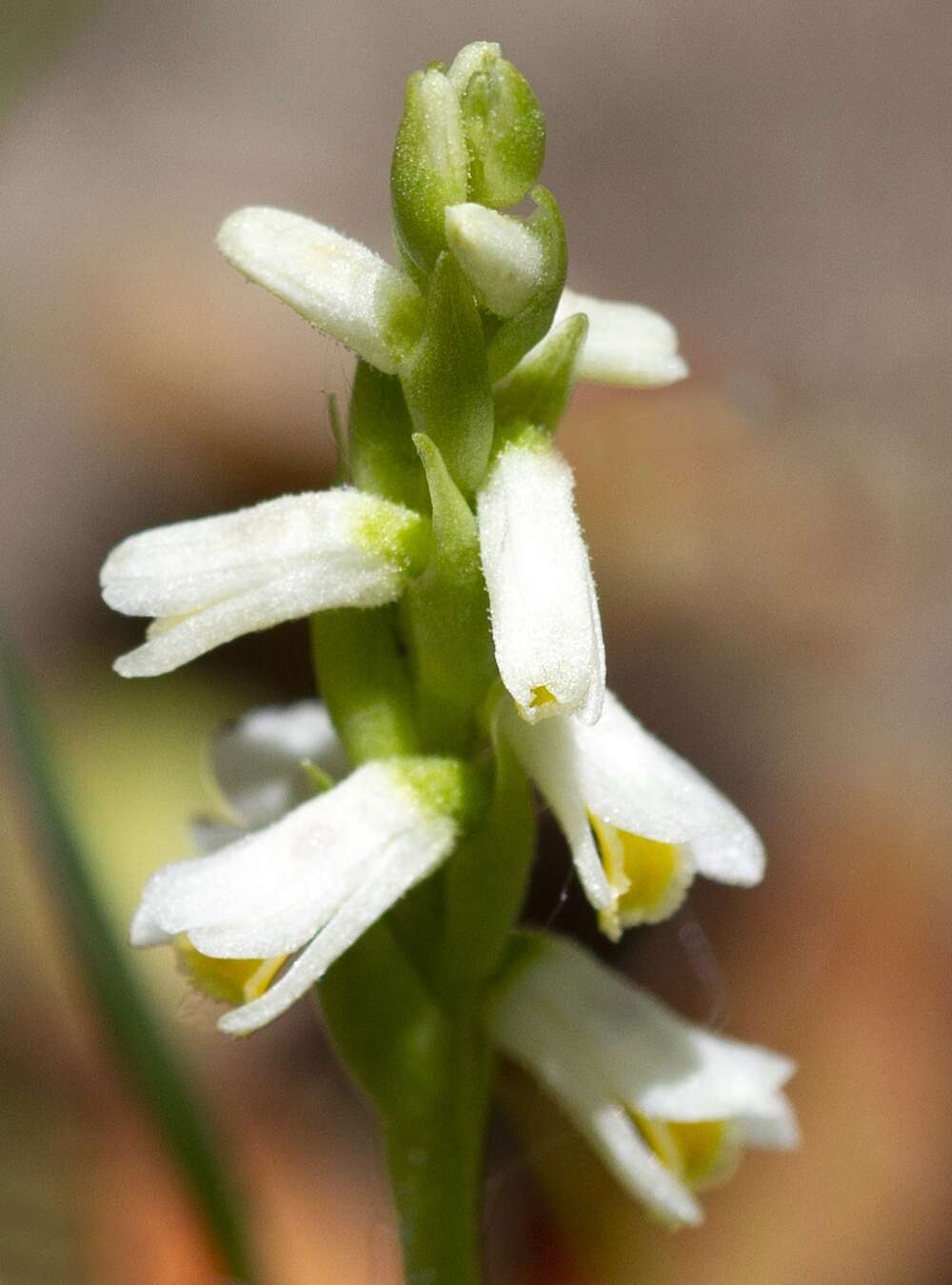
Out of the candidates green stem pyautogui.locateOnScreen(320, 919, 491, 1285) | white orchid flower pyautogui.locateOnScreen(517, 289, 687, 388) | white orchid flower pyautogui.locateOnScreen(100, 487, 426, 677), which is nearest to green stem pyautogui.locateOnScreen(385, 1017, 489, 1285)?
green stem pyautogui.locateOnScreen(320, 919, 491, 1285)

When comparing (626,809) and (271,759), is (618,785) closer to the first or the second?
(626,809)

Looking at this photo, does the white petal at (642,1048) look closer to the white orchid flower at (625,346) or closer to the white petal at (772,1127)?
the white petal at (772,1127)

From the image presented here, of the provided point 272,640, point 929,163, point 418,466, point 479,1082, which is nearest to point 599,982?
point 479,1082

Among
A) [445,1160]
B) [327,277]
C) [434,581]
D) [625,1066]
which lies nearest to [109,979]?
[445,1160]

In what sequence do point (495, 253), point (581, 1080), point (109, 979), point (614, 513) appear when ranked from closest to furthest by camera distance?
point (495, 253)
point (581, 1080)
point (109, 979)
point (614, 513)

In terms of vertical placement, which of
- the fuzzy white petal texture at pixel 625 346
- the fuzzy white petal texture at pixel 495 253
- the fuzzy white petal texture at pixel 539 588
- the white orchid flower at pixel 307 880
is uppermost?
Answer: the fuzzy white petal texture at pixel 495 253

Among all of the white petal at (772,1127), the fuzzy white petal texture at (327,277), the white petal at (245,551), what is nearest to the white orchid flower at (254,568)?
the white petal at (245,551)

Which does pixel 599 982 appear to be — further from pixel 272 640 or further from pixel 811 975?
pixel 272 640
